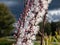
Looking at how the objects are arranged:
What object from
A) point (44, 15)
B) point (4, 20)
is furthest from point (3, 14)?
point (44, 15)

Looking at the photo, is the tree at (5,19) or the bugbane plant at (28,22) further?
the tree at (5,19)

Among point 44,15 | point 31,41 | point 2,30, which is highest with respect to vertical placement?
point 44,15

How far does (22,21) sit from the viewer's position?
138 cm

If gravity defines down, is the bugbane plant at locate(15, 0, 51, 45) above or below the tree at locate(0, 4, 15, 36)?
above

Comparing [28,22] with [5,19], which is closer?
[28,22]

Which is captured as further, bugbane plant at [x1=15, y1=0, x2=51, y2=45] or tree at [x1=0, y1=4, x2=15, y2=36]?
tree at [x1=0, y1=4, x2=15, y2=36]

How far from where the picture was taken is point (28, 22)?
138 cm

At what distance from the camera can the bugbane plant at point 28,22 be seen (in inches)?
54.1

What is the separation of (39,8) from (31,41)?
18 centimetres

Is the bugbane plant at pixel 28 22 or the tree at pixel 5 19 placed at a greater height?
the bugbane plant at pixel 28 22

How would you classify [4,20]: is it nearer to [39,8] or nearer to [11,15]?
[11,15]

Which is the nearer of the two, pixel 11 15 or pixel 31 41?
pixel 31 41

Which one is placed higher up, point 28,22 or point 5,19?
point 28,22

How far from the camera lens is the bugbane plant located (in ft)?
4.51
